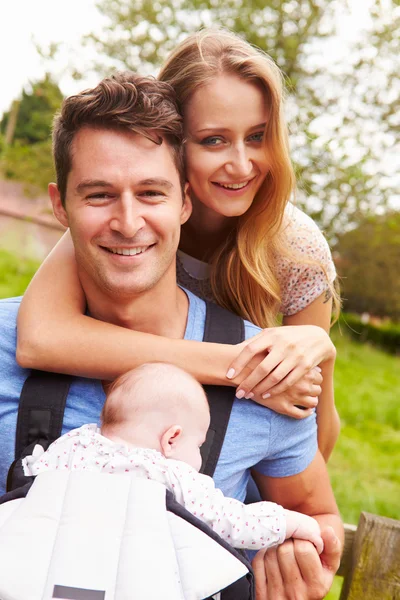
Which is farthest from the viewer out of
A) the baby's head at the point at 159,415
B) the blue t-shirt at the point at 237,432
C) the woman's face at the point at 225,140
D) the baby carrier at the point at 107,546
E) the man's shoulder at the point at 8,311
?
the woman's face at the point at 225,140

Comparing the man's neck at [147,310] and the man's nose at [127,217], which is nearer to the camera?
the man's nose at [127,217]

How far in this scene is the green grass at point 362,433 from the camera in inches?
246

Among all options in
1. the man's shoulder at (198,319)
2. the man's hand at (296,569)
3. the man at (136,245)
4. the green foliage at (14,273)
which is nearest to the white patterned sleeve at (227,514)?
the man's hand at (296,569)

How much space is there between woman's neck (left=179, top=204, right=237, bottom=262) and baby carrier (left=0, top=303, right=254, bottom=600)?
5.18 feet

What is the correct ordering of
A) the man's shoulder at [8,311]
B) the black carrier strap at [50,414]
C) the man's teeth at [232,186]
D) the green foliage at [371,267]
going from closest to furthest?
the black carrier strap at [50,414] < the man's shoulder at [8,311] < the man's teeth at [232,186] < the green foliage at [371,267]

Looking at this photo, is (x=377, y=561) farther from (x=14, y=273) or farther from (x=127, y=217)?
(x=14, y=273)

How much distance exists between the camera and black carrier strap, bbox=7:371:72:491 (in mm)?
2260

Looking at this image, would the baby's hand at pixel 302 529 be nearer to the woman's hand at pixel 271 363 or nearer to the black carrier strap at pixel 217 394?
the black carrier strap at pixel 217 394

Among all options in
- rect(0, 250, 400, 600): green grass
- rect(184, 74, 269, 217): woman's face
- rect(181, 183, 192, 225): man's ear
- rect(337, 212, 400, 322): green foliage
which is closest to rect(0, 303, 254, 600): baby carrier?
rect(181, 183, 192, 225): man's ear

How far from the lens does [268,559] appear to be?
2234 millimetres

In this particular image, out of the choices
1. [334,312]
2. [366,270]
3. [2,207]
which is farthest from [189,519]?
[2,207]

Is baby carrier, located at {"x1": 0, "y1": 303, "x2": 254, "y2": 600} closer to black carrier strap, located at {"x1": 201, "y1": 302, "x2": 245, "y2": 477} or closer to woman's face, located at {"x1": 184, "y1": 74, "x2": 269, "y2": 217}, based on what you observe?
black carrier strap, located at {"x1": 201, "y1": 302, "x2": 245, "y2": 477}

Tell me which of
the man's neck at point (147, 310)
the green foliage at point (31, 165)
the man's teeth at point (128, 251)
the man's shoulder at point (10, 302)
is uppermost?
the green foliage at point (31, 165)

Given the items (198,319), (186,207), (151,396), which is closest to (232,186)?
(186,207)
